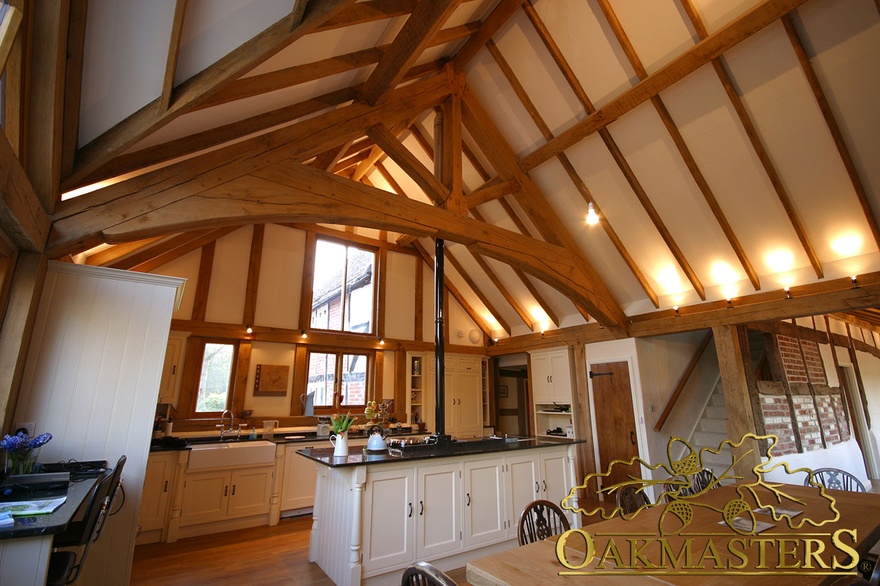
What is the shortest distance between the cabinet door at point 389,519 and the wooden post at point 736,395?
13.6 feet

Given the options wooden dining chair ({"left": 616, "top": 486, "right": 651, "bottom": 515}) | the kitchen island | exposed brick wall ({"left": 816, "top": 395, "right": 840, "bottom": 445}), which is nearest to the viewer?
wooden dining chair ({"left": 616, "top": 486, "right": 651, "bottom": 515})

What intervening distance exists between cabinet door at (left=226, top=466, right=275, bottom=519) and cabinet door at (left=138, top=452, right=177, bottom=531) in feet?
2.08

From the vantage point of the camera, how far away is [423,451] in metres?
3.72

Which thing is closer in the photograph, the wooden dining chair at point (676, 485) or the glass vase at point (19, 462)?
the wooden dining chair at point (676, 485)

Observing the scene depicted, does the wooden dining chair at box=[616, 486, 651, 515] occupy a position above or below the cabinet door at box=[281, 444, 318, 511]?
above

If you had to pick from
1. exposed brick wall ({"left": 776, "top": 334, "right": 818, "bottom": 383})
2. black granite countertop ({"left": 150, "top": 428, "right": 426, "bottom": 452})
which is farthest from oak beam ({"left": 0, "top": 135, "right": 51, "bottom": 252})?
exposed brick wall ({"left": 776, "top": 334, "right": 818, "bottom": 383})

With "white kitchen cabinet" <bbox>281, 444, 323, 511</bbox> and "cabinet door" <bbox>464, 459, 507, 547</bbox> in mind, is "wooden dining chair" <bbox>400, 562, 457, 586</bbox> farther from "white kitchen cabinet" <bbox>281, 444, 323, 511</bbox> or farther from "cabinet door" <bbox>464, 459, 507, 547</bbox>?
"white kitchen cabinet" <bbox>281, 444, 323, 511</bbox>

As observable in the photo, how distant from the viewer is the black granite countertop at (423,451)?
3.22 m

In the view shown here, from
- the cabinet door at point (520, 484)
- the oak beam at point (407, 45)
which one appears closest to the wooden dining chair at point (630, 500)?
the cabinet door at point (520, 484)

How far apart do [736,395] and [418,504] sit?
4.31 meters

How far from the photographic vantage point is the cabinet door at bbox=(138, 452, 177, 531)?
4227mm

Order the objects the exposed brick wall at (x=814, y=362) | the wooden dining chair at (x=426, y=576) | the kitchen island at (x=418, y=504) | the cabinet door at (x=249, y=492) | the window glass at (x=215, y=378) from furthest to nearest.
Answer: the exposed brick wall at (x=814, y=362), the window glass at (x=215, y=378), the cabinet door at (x=249, y=492), the kitchen island at (x=418, y=504), the wooden dining chair at (x=426, y=576)

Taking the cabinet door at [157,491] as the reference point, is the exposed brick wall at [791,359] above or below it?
above

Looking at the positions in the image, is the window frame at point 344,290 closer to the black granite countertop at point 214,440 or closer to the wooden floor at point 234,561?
the black granite countertop at point 214,440
